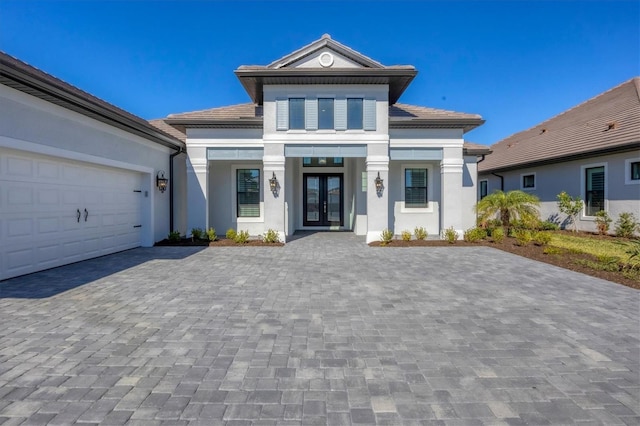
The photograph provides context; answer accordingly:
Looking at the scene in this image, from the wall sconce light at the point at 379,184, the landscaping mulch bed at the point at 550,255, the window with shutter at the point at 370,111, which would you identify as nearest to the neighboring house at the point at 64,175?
the window with shutter at the point at 370,111

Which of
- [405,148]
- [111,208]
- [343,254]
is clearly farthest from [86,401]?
[405,148]

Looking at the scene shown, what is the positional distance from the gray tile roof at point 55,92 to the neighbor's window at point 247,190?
3.75 metres

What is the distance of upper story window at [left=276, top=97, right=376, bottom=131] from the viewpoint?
36.3 feet

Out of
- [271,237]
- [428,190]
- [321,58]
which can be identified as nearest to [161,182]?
[271,237]

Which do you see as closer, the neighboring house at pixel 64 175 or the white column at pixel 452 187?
the neighboring house at pixel 64 175

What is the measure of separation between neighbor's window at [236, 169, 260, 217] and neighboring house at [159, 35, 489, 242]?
4 cm

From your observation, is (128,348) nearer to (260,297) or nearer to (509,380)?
(260,297)

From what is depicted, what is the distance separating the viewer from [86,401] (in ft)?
8.30

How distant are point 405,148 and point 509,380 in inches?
388

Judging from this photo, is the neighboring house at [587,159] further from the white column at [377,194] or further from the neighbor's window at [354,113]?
the neighbor's window at [354,113]

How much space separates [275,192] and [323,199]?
4.01 m

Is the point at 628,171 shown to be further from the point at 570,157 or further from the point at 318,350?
the point at 318,350

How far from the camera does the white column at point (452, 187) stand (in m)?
11.7

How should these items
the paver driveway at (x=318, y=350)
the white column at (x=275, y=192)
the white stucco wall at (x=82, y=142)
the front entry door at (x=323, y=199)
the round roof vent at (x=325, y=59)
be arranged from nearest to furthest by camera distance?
the paver driveway at (x=318, y=350), the white stucco wall at (x=82, y=142), the round roof vent at (x=325, y=59), the white column at (x=275, y=192), the front entry door at (x=323, y=199)
